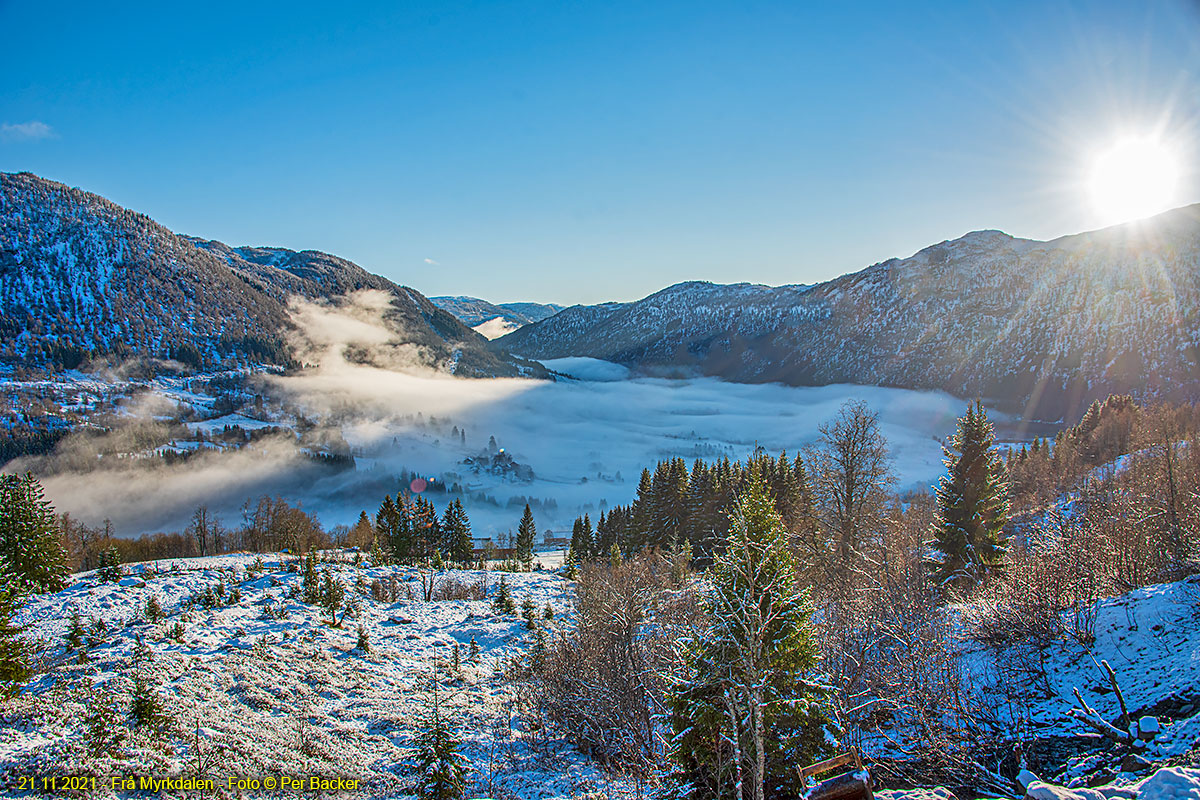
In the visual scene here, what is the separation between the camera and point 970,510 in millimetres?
24000

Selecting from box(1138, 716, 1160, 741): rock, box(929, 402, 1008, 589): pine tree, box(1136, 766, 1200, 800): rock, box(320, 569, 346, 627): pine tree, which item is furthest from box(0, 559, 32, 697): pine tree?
box(929, 402, 1008, 589): pine tree

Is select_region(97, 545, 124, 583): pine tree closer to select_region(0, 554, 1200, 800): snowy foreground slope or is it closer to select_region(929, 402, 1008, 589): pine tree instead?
select_region(0, 554, 1200, 800): snowy foreground slope

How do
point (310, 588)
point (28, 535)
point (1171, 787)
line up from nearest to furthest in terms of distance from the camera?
point (1171, 787)
point (28, 535)
point (310, 588)

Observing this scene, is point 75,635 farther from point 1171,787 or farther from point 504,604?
point 1171,787

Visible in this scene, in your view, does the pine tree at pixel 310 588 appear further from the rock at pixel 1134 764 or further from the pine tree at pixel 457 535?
the pine tree at pixel 457 535

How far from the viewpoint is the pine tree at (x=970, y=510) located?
2344 centimetres

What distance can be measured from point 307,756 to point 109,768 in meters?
4.58

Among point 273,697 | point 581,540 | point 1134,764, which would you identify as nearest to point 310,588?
point 273,697

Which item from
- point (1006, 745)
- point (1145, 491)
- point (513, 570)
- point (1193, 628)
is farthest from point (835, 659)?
point (513, 570)

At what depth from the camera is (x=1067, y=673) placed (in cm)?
1244

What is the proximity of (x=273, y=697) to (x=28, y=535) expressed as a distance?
1916cm

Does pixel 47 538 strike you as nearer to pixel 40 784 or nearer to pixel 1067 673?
pixel 40 784

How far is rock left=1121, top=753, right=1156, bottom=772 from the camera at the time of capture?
8203mm

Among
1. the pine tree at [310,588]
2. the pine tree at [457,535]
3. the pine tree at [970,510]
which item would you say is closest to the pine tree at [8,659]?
the pine tree at [310,588]
